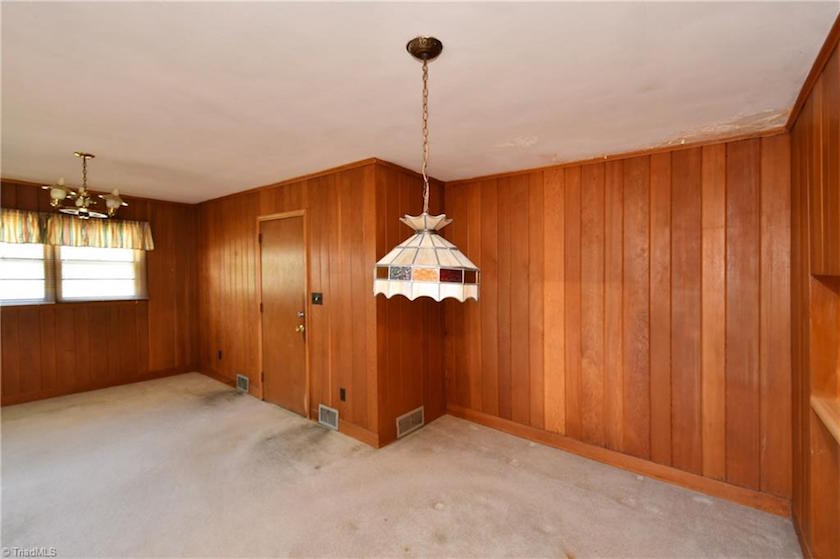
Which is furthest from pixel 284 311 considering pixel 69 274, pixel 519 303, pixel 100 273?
pixel 69 274

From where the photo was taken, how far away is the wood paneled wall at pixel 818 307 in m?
1.54

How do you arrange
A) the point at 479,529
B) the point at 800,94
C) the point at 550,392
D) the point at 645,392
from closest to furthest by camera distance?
1. the point at 800,94
2. the point at 479,529
3. the point at 645,392
4. the point at 550,392

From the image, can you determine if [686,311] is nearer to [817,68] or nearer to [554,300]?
[554,300]

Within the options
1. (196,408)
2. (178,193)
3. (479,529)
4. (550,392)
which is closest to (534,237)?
(550,392)

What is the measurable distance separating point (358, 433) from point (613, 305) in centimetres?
239

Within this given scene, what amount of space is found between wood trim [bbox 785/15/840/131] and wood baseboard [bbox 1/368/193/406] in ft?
21.7

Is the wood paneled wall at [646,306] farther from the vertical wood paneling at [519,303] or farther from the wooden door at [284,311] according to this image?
the wooden door at [284,311]

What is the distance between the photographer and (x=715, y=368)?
255 centimetres

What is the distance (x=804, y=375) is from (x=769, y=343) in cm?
42

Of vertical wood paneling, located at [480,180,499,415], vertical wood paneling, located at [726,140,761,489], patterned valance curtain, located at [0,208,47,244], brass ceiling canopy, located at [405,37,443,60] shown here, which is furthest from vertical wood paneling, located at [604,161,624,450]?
patterned valance curtain, located at [0,208,47,244]

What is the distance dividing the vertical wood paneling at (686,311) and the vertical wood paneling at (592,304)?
1.58 ft

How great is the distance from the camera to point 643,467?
278 cm

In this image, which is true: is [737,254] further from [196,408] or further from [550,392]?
[196,408]

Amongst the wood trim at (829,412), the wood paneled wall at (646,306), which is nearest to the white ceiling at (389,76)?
the wood paneled wall at (646,306)
